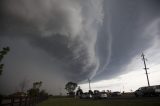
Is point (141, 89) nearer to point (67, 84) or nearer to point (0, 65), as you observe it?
point (0, 65)

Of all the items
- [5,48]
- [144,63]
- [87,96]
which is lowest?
[87,96]

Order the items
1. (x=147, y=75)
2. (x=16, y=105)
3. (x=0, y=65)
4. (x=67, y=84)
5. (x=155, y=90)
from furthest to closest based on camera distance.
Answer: (x=67, y=84)
(x=147, y=75)
(x=155, y=90)
(x=0, y=65)
(x=16, y=105)

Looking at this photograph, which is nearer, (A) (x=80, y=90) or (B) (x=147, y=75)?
(B) (x=147, y=75)

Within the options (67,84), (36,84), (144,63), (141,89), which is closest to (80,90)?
(67,84)

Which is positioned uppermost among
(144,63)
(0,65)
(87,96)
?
(144,63)

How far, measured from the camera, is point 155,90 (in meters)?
32.1

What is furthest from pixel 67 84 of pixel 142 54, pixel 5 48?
pixel 5 48

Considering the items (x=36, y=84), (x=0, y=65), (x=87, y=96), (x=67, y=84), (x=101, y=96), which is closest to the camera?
(x=0, y=65)

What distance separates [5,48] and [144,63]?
164 ft

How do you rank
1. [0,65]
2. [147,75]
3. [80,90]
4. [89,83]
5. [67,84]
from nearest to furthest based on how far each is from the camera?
[0,65] < [147,75] < [89,83] < [80,90] < [67,84]

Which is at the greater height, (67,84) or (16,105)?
(67,84)

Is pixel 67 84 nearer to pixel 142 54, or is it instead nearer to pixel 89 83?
pixel 89 83

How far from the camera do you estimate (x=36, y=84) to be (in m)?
69.1

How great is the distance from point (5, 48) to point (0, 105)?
1006 centimetres
